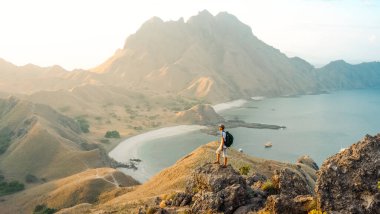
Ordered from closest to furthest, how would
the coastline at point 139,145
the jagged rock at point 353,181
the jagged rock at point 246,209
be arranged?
1. the jagged rock at point 353,181
2. the jagged rock at point 246,209
3. the coastline at point 139,145

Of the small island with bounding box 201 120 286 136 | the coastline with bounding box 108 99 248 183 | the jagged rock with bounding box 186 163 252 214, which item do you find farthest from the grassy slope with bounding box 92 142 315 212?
the small island with bounding box 201 120 286 136

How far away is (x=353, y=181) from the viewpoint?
19.0 meters

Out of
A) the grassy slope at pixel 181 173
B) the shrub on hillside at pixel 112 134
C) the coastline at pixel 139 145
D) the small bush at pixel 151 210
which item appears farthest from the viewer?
the shrub on hillside at pixel 112 134

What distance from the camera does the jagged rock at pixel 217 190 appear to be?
24.2 m

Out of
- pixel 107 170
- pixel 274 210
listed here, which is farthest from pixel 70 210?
pixel 274 210

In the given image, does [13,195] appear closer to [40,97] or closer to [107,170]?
[107,170]

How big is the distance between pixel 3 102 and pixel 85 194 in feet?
300

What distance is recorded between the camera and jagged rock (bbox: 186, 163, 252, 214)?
24.2 metres

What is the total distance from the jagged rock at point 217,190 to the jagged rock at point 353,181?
618 cm

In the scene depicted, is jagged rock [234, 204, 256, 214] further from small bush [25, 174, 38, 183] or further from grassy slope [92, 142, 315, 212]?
small bush [25, 174, 38, 183]

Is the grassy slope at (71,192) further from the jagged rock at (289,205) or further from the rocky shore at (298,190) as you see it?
the jagged rock at (289,205)

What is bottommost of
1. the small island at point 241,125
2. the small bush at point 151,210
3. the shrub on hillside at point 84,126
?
the small island at point 241,125

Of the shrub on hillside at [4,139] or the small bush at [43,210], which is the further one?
the shrub on hillside at [4,139]

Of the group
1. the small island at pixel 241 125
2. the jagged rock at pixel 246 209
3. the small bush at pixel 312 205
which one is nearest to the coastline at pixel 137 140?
the small island at pixel 241 125
